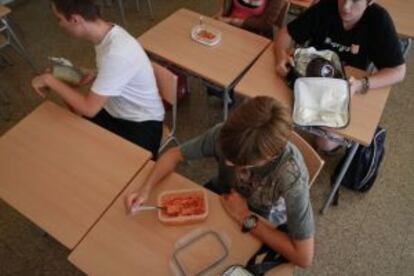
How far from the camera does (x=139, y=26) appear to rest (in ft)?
11.3

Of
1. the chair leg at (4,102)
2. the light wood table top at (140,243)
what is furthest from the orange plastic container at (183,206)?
the chair leg at (4,102)

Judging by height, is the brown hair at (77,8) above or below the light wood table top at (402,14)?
above

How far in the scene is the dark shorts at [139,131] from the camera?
5.89 feet

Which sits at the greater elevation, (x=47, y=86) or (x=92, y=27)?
(x=92, y=27)

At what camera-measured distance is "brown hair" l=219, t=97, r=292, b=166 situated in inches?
37.5

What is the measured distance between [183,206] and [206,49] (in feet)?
3.43

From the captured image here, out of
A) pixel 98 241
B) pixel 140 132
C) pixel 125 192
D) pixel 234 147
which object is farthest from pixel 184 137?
pixel 234 147

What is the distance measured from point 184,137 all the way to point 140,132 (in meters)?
0.73

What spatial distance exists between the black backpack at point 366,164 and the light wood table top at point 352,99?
31cm

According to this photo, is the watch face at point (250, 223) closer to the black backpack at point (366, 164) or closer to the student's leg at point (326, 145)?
the black backpack at point (366, 164)

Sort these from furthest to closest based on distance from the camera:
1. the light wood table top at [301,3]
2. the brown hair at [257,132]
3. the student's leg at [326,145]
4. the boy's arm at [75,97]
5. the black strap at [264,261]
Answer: the light wood table top at [301,3] → the student's leg at [326,145] → the boy's arm at [75,97] → the black strap at [264,261] → the brown hair at [257,132]

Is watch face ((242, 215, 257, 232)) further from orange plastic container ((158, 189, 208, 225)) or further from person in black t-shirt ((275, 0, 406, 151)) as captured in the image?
person in black t-shirt ((275, 0, 406, 151))

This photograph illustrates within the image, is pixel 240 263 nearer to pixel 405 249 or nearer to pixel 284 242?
pixel 284 242

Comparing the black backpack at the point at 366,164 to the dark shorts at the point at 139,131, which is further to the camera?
the black backpack at the point at 366,164
